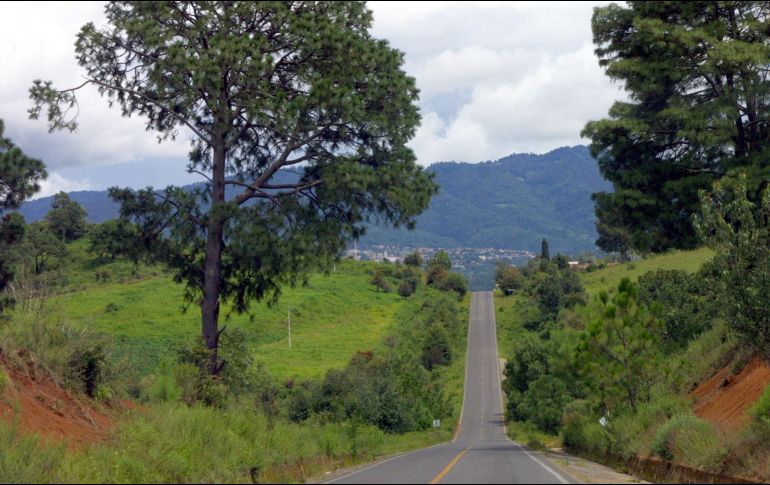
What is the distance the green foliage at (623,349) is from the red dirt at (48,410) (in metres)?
15.4

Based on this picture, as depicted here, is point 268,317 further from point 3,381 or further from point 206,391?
point 3,381

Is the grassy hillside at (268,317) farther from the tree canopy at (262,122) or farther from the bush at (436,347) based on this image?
the tree canopy at (262,122)

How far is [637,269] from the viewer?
113500mm

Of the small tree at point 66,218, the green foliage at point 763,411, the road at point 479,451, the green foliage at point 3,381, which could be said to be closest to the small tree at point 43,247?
the small tree at point 66,218

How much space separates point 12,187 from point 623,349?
93.8ft

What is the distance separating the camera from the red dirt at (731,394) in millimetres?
21406

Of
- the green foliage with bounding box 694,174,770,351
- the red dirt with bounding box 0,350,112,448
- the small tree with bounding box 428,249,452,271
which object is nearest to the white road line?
the green foliage with bounding box 694,174,770,351

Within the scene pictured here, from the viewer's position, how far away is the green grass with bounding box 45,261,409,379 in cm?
7690

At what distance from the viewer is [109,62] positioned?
2392 centimetres

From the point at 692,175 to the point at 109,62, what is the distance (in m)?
20.4

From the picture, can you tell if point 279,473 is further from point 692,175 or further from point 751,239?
point 692,175

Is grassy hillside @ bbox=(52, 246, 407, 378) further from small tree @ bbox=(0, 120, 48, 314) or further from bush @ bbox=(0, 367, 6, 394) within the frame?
bush @ bbox=(0, 367, 6, 394)


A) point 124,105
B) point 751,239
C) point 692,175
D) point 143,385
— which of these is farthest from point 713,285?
point 124,105

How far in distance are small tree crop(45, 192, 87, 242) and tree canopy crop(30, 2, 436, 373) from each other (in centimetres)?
8925
